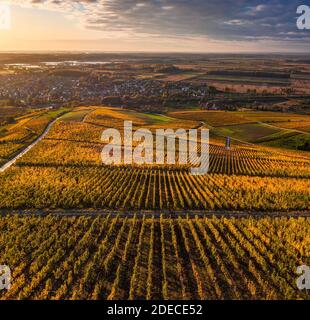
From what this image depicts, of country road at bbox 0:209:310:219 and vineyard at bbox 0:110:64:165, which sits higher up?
vineyard at bbox 0:110:64:165

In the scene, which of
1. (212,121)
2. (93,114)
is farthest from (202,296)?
(93,114)

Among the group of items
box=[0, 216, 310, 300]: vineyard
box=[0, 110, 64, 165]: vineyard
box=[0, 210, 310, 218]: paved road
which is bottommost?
box=[0, 210, 310, 218]: paved road

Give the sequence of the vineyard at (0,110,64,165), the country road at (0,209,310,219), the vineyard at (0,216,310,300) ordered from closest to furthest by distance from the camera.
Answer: the vineyard at (0,216,310,300)
the country road at (0,209,310,219)
the vineyard at (0,110,64,165)

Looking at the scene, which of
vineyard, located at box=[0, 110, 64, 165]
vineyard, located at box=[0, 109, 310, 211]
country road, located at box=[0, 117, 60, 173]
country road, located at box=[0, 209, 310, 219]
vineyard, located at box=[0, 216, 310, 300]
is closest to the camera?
vineyard, located at box=[0, 216, 310, 300]

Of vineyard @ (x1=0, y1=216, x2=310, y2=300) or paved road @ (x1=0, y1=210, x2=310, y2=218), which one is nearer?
vineyard @ (x1=0, y1=216, x2=310, y2=300)

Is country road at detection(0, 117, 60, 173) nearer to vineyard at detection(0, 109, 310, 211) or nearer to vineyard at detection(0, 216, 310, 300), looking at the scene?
vineyard at detection(0, 109, 310, 211)

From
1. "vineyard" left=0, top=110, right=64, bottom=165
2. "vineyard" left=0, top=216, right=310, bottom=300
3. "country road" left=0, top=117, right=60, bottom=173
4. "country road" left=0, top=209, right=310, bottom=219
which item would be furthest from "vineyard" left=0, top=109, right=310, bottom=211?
"vineyard" left=0, top=216, right=310, bottom=300
